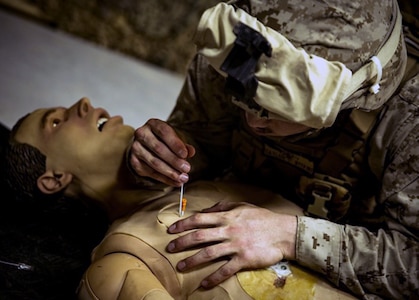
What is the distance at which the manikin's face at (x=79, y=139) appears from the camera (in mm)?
1538

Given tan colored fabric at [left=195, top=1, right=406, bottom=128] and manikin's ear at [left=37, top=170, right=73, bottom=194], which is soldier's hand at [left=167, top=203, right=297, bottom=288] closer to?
tan colored fabric at [left=195, top=1, right=406, bottom=128]

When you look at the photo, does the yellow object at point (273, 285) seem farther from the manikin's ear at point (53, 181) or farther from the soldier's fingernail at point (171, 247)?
the manikin's ear at point (53, 181)

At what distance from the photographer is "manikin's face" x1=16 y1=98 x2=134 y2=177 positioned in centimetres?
154

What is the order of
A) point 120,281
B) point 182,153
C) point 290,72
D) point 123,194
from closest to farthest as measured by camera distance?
point 290,72 → point 120,281 → point 182,153 → point 123,194

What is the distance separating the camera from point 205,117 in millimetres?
1631

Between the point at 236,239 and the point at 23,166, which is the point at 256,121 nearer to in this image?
the point at 236,239

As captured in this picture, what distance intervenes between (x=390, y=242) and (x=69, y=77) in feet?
6.96

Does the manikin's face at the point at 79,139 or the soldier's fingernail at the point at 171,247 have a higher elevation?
the manikin's face at the point at 79,139

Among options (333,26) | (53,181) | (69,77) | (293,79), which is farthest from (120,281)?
(69,77)

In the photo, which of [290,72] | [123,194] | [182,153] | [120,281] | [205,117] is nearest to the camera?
[290,72]

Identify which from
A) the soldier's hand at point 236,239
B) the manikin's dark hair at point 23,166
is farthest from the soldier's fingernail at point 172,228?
the manikin's dark hair at point 23,166

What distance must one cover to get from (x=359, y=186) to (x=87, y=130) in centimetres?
68

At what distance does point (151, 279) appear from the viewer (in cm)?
124

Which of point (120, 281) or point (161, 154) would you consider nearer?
point (120, 281)
